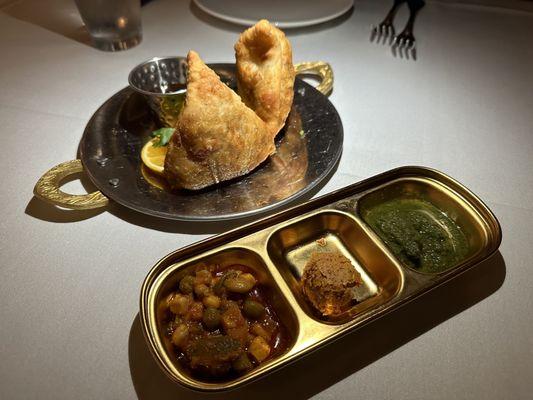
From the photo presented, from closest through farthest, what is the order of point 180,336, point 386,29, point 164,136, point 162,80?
point 180,336 < point 164,136 < point 162,80 < point 386,29

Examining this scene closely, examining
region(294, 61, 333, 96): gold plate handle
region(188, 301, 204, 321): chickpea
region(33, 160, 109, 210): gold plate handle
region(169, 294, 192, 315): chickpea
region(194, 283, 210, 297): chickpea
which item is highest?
region(294, 61, 333, 96): gold plate handle

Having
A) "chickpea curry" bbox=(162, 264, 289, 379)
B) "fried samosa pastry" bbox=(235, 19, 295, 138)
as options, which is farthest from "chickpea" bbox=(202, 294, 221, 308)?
"fried samosa pastry" bbox=(235, 19, 295, 138)

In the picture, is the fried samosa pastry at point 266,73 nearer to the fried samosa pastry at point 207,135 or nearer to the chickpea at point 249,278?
the fried samosa pastry at point 207,135

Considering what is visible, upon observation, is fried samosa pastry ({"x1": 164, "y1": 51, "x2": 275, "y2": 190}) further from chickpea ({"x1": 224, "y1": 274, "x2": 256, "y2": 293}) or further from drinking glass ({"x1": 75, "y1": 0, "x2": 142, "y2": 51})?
drinking glass ({"x1": 75, "y1": 0, "x2": 142, "y2": 51})

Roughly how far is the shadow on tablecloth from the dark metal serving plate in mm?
611

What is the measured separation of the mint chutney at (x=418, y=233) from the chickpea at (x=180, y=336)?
0.92 m

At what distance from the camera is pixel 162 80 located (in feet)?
8.60

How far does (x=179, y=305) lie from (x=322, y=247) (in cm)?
73

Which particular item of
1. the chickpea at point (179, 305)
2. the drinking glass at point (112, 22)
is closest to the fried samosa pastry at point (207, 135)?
the chickpea at point (179, 305)

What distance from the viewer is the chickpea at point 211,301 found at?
1459mm

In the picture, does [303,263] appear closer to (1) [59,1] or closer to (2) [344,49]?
(2) [344,49]

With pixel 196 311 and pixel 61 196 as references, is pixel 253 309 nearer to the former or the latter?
pixel 196 311

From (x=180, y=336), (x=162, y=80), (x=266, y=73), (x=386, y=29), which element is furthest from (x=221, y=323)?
(x=386, y=29)

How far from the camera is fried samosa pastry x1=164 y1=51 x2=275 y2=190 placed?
6.01 feet
